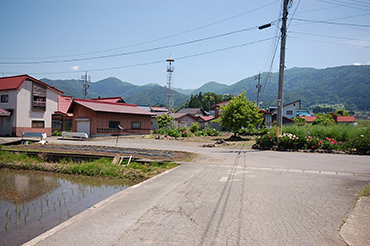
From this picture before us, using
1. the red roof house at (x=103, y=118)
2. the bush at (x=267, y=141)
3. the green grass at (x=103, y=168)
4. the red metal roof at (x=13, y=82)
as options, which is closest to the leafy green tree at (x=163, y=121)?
the red roof house at (x=103, y=118)

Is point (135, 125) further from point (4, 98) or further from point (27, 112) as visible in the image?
point (4, 98)

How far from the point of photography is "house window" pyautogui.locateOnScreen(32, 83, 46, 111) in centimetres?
3173

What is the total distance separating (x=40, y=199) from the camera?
7.56m

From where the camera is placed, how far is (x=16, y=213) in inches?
251

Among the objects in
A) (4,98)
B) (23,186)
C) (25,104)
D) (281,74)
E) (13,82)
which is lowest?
(23,186)

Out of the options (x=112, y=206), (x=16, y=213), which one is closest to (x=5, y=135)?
(x=16, y=213)

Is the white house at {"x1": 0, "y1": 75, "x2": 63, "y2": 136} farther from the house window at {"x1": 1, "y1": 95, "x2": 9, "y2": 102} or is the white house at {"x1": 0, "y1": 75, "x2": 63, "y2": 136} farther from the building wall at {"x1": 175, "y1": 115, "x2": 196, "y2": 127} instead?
the building wall at {"x1": 175, "y1": 115, "x2": 196, "y2": 127}

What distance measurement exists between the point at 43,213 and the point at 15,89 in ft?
94.2

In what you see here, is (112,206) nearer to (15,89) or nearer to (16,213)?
(16,213)

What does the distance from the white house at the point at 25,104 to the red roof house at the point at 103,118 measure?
11.0 feet

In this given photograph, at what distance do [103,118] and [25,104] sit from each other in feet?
30.2

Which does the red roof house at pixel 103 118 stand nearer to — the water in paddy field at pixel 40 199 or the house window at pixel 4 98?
the house window at pixel 4 98

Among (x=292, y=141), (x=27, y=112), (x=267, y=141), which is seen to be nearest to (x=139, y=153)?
(x=267, y=141)

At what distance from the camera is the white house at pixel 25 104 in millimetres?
30078
